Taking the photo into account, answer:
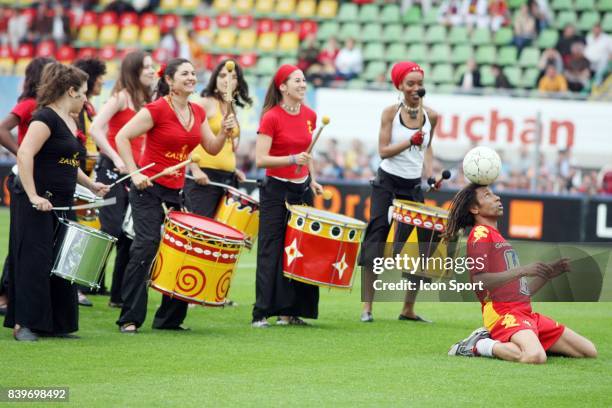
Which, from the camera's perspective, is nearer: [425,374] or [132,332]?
[425,374]

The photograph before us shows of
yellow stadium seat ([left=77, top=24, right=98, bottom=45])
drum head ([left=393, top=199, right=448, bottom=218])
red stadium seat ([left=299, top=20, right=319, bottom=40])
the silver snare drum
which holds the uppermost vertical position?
red stadium seat ([left=299, top=20, right=319, bottom=40])

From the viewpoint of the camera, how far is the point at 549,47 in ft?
76.5

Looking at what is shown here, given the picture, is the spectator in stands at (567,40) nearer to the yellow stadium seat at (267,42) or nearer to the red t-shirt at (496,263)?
the yellow stadium seat at (267,42)

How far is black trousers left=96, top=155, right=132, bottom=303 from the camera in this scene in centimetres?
1065

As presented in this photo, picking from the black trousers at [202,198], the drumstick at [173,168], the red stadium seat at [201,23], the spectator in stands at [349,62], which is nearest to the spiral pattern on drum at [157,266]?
the drumstick at [173,168]

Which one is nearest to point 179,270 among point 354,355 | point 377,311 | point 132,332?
point 132,332

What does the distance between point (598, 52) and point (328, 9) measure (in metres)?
6.60

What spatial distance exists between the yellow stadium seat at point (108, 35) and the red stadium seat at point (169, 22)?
1130 mm

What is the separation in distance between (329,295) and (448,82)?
11.6m

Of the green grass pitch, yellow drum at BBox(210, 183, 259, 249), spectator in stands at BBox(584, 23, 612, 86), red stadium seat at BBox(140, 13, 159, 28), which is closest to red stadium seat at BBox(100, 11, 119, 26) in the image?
red stadium seat at BBox(140, 13, 159, 28)

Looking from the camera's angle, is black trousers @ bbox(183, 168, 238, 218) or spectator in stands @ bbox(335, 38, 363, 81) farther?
spectator in stands @ bbox(335, 38, 363, 81)

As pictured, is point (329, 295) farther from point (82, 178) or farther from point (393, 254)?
point (82, 178)

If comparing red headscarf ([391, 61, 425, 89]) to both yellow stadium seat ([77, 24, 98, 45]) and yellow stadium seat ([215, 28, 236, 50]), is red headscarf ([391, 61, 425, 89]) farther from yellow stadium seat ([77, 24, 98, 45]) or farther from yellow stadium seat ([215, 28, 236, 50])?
yellow stadium seat ([77, 24, 98, 45])

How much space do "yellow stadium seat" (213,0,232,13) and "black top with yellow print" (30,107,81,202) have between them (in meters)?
18.8
